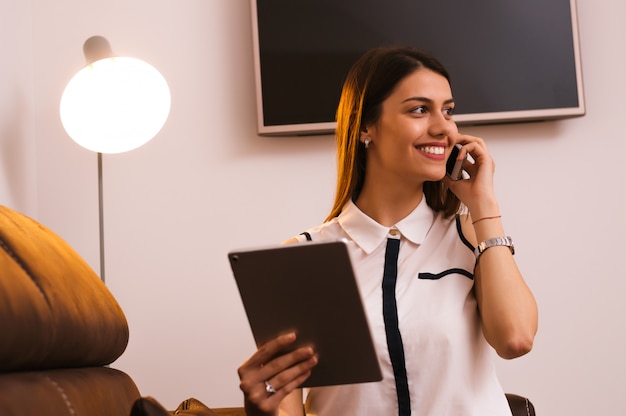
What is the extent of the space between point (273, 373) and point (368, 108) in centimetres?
75

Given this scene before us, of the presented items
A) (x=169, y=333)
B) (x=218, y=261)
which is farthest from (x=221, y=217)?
(x=169, y=333)

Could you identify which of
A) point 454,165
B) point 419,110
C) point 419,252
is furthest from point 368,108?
point 419,252

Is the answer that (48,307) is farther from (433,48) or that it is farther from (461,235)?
(433,48)

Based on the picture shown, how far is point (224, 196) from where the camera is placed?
8.41ft

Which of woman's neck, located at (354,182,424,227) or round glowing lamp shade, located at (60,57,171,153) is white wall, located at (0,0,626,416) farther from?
woman's neck, located at (354,182,424,227)

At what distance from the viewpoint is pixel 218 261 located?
2.54m

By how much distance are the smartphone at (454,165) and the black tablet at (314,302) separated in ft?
2.02

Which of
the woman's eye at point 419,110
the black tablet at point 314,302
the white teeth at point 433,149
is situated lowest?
the black tablet at point 314,302

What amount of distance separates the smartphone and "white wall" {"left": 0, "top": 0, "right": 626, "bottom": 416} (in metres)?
0.72

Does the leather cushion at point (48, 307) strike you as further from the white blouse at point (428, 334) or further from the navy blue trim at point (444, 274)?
the navy blue trim at point (444, 274)

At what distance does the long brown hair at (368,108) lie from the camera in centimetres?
189

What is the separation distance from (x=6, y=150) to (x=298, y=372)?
4.26ft

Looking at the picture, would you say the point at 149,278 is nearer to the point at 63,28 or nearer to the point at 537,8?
the point at 63,28

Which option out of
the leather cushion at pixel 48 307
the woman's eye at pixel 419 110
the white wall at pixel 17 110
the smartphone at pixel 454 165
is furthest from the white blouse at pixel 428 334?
the white wall at pixel 17 110
